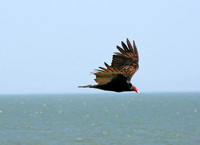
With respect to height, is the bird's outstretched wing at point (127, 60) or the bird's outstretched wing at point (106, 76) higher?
the bird's outstretched wing at point (127, 60)

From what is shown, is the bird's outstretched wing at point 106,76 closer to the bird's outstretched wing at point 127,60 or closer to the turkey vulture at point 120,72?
the turkey vulture at point 120,72

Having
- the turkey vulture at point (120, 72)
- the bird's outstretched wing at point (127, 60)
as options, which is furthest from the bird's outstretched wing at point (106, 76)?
the bird's outstretched wing at point (127, 60)

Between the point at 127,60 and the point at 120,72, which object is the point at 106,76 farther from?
the point at 127,60

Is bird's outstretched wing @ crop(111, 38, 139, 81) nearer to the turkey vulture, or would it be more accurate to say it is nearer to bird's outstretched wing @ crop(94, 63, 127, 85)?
the turkey vulture

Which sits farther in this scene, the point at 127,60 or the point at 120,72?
the point at 127,60

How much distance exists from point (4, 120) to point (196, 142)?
266 ft

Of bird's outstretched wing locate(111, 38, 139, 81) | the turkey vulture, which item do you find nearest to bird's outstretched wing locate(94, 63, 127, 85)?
the turkey vulture

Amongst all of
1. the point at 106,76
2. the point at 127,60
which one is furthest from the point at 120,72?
the point at 127,60

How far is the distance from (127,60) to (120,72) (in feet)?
8.16

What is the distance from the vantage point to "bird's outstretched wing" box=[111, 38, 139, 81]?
10180mm

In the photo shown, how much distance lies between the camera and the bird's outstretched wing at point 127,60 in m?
10.2

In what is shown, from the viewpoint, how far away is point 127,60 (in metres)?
10.6

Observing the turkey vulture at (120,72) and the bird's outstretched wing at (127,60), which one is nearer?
the turkey vulture at (120,72)

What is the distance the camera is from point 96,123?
128 meters
